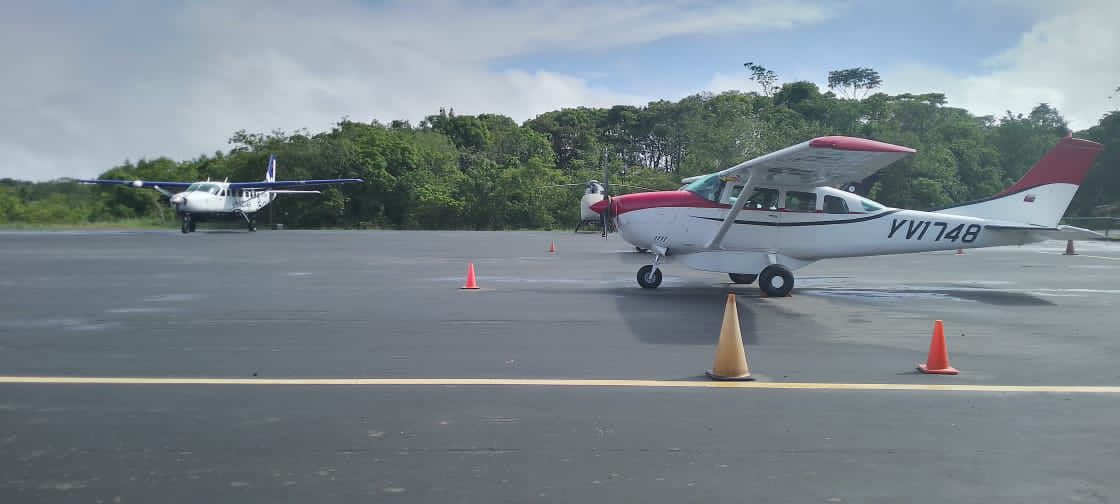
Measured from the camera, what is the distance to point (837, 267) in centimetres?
2069

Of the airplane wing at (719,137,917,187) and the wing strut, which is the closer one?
the airplane wing at (719,137,917,187)

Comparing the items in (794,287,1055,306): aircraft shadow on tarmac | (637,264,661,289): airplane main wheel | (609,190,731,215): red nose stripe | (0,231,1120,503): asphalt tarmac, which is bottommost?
(0,231,1120,503): asphalt tarmac

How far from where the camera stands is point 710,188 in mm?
13594

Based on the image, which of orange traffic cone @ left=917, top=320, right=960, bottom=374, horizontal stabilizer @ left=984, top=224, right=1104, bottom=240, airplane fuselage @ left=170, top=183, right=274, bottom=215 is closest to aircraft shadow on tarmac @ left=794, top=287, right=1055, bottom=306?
horizontal stabilizer @ left=984, top=224, right=1104, bottom=240

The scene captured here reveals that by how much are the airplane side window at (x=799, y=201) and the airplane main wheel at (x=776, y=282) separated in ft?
3.66

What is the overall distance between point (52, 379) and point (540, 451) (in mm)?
4337

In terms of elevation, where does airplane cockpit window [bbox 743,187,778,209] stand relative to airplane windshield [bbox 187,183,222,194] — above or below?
below

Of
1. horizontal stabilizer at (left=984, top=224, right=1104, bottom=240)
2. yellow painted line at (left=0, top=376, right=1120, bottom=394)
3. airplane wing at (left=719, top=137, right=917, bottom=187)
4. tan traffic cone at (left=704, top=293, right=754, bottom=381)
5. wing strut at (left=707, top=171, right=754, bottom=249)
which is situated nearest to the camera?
yellow painted line at (left=0, top=376, right=1120, bottom=394)

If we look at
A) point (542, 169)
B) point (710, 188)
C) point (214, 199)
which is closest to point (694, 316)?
point (710, 188)

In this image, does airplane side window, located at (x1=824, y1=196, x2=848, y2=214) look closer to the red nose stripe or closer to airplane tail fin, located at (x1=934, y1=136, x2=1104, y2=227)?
the red nose stripe

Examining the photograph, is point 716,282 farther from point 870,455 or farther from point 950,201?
point 950,201

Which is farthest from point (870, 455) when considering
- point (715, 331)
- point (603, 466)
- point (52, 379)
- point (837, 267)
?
point (837, 267)

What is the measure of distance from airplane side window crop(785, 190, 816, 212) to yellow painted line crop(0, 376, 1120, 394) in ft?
24.1

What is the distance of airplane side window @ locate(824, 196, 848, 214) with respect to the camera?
1360cm
